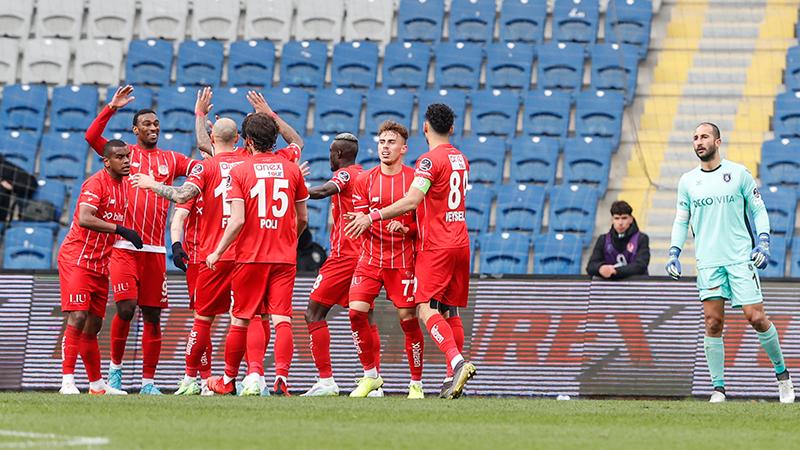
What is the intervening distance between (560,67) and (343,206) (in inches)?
370

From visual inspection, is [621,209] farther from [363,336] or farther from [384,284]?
[363,336]

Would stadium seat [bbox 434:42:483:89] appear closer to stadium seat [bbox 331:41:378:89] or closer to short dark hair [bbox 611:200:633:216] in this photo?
stadium seat [bbox 331:41:378:89]

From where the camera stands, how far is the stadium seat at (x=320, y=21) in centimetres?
2244

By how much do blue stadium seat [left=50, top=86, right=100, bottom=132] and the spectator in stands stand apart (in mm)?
10047

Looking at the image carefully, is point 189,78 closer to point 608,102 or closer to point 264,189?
point 608,102

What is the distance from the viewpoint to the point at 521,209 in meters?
18.3

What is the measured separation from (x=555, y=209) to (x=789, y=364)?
5.60 m

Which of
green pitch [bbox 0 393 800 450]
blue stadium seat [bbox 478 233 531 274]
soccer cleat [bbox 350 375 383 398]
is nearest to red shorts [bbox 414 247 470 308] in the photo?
green pitch [bbox 0 393 800 450]

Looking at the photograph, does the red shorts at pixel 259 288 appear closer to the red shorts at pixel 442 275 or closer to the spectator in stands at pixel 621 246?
the red shorts at pixel 442 275

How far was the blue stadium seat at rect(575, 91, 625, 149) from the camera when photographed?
19.7 meters

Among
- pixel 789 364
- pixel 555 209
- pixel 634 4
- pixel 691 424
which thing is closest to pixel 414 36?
pixel 634 4

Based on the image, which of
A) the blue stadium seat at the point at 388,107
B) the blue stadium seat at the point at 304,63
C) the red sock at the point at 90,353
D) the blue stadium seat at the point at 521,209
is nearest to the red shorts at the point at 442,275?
the red sock at the point at 90,353

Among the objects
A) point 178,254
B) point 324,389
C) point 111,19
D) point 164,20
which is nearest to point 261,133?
point 178,254

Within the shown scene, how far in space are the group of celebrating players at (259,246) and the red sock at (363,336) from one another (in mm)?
12
